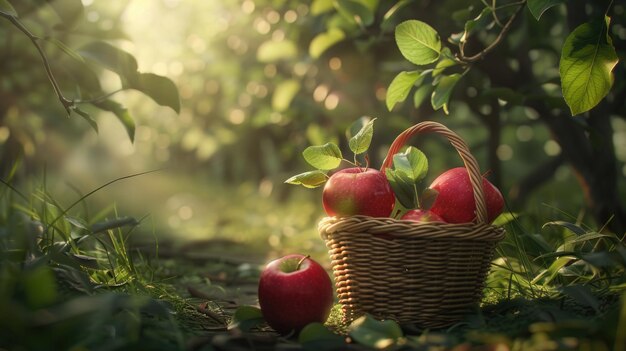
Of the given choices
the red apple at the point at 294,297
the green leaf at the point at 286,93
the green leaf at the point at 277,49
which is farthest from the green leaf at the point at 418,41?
the green leaf at the point at 286,93

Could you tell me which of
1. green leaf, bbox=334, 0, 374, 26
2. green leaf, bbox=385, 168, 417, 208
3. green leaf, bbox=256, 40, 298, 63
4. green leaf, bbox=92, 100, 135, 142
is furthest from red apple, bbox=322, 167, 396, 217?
green leaf, bbox=256, 40, 298, 63

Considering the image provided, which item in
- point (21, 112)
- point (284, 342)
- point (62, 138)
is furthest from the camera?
point (62, 138)

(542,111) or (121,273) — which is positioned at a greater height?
(542,111)

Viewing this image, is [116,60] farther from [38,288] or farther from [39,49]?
[38,288]

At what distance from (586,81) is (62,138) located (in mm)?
8915

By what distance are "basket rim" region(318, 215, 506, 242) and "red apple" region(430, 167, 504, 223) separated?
51 mm

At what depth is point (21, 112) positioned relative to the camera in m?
4.11

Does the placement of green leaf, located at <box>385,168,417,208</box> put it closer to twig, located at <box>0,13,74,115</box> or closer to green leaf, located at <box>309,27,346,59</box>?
twig, located at <box>0,13,74,115</box>

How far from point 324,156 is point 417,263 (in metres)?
0.38

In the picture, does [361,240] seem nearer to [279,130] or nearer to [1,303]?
[1,303]

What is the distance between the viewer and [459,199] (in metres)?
1.46

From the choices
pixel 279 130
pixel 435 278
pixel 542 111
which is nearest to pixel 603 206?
pixel 542 111

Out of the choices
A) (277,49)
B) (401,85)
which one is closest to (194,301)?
(401,85)

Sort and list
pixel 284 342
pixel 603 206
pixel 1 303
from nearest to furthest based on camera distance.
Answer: pixel 1 303 → pixel 284 342 → pixel 603 206
